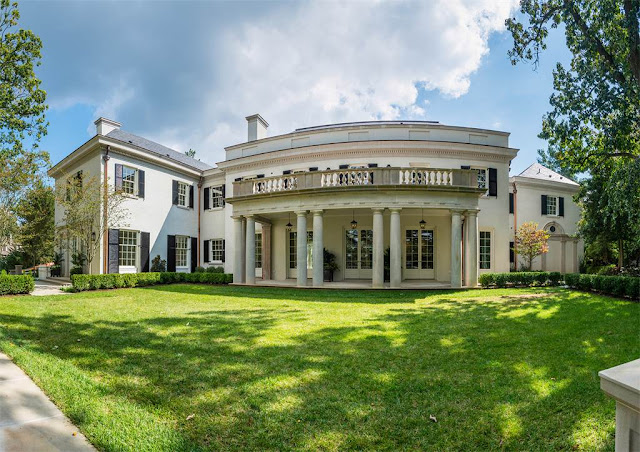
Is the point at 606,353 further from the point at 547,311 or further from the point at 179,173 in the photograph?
the point at 179,173

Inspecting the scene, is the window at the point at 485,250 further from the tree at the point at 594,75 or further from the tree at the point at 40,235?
the tree at the point at 40,235

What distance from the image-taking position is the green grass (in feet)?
9.96

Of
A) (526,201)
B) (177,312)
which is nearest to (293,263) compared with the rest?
(177,312)

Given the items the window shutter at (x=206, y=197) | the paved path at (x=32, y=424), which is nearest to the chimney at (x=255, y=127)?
the window shutter at (x=206, y=197)

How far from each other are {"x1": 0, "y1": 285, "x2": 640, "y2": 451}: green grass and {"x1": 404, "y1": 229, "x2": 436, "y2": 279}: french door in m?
9.61

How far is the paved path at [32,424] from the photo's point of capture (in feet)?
9.22

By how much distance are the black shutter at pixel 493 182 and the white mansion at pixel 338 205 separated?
58mm

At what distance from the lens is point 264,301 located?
1142 centimetres

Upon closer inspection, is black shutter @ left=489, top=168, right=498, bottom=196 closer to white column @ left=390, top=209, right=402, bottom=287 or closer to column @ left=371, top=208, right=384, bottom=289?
white column @ left=390, top=209, right=402, bottom=287

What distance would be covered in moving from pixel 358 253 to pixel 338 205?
17.3 ft

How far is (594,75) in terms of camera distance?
13.1 m

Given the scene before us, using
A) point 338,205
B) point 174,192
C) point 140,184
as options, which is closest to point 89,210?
point 140,184

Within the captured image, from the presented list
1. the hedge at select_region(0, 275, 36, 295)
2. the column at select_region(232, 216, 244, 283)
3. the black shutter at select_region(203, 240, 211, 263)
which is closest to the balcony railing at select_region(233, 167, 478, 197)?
→ the column at select_region(232, 216, 244, 283)

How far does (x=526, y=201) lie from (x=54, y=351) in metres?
26.0
